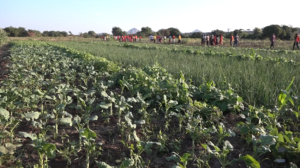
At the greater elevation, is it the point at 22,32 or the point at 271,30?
the point at 22,32

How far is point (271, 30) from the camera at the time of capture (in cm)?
3409

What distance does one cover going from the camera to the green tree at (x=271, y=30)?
110 ft

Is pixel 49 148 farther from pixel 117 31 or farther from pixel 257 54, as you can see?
pixel 117 31

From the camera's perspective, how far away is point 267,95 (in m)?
3.38

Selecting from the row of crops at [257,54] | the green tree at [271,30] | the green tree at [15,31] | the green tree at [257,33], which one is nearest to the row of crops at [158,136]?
the row of crops at [257,54]

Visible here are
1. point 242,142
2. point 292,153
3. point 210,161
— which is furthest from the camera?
point 242,142

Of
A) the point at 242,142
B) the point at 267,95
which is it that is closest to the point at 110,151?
the point at 242,142

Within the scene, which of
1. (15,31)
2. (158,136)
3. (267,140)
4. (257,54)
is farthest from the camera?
(15,31)

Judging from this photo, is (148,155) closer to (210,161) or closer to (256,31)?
(210,161)

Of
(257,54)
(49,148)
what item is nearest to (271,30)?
(257,54)

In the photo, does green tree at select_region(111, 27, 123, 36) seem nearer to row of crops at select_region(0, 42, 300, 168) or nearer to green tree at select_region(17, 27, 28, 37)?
green tree at select_region(17, 27, 28, 37)

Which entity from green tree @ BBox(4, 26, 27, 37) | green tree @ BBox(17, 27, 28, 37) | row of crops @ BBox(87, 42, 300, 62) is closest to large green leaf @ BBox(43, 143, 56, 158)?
row of crops @ BBox(87, 42, 300, 62)

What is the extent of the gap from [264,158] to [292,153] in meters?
0.26

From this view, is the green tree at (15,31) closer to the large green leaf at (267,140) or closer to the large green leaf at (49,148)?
the large green leaf at (49,148)
